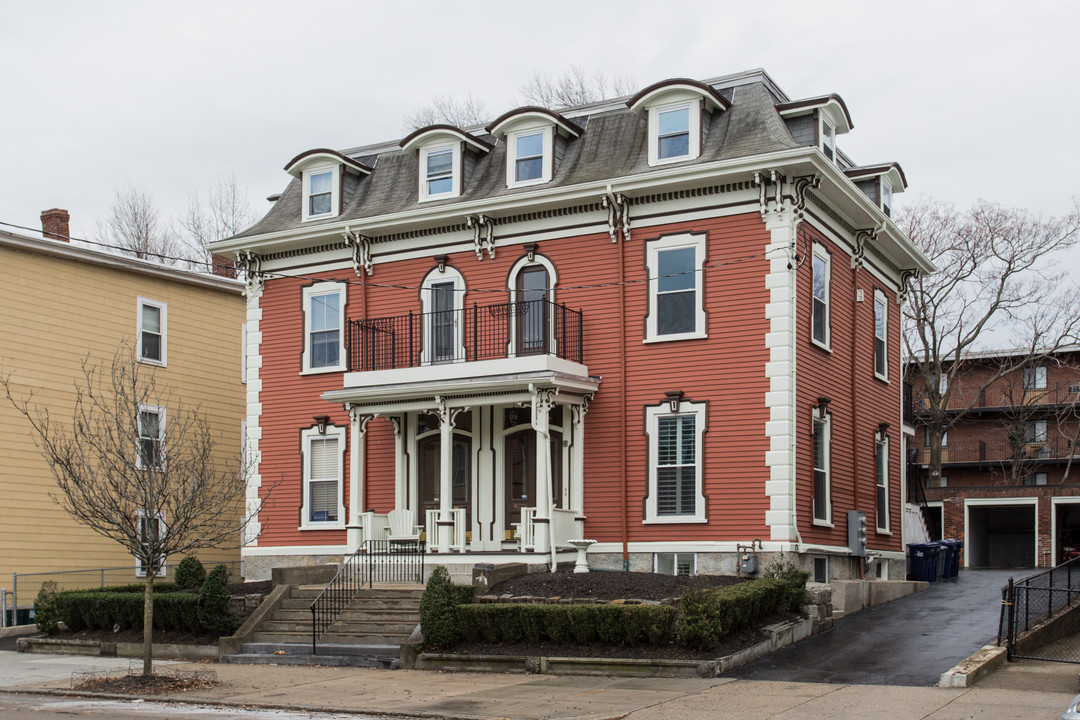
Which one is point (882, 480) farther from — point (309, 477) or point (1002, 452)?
point (1002, 452)

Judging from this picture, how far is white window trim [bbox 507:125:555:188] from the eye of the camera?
24.0 meters

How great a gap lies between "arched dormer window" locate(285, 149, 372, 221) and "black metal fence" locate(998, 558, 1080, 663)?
1600 cm

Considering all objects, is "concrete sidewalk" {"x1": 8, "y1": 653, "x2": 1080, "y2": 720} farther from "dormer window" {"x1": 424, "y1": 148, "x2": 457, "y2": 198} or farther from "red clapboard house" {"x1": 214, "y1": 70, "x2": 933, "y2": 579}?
"dormer window" {"x1": 424, "y1": 148, "x2": 457, "y2": 198}

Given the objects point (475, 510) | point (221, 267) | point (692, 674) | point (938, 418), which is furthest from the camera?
point (938, 418)

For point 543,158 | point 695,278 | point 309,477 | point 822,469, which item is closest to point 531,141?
point 543,158

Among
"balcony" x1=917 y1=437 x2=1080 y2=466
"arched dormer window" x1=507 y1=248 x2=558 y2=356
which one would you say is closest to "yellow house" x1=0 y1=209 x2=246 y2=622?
"arched dormer window" x1=507 y1=248 x2=558 y2=356

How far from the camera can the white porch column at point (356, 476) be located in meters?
23.6

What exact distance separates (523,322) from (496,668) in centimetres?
841

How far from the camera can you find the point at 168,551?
16812mm

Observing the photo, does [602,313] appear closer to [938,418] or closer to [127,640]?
[127,640]

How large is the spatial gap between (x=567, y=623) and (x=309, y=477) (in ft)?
33.6

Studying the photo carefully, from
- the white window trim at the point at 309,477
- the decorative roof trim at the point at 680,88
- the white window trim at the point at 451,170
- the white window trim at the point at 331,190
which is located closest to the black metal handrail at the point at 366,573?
the white window trim at the point at 309,477

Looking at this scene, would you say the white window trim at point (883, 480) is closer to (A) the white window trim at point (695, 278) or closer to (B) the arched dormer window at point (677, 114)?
(A) the white window trim at point (695, 278)

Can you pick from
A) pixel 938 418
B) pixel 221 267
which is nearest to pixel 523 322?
pixel 221 267
